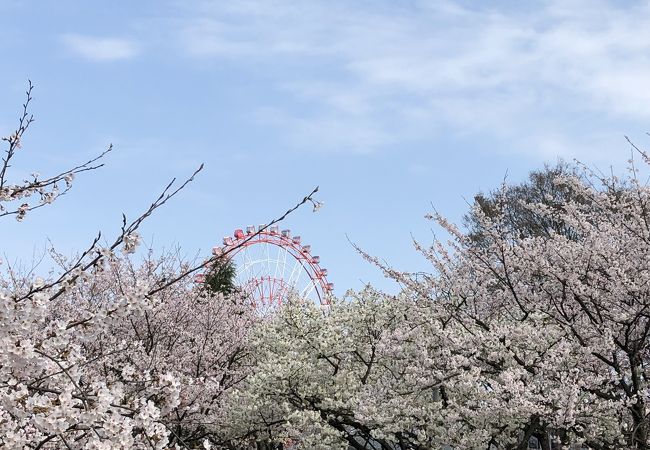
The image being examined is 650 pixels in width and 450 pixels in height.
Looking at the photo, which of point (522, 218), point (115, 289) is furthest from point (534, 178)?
point (115, 289)

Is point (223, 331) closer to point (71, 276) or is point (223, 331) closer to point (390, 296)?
point (390, 296)

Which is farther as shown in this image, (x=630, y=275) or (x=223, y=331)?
(x=223, y=331)

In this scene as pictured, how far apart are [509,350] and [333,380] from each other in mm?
3673

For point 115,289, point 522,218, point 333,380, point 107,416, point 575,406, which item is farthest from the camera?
point 522,218

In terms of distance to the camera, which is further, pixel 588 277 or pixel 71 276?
Answer: pixel 588 277

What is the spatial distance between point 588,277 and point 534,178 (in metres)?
21.0

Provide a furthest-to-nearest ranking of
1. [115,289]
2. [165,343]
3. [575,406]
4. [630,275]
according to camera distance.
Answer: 1. [115,289]
2. [165,343]
3. [630,275]
4. [575,406]

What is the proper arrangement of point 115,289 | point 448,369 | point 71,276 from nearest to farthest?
point 71,276 → point 448,369 → point 115,289

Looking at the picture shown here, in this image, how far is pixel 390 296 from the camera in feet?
39.8

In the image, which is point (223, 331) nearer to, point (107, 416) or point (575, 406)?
Result: point (575, 406)

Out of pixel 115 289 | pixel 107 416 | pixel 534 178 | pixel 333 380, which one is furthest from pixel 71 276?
pixel 534 178

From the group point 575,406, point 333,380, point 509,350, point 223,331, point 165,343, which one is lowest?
point 575,406

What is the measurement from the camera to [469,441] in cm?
941

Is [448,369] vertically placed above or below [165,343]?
below
